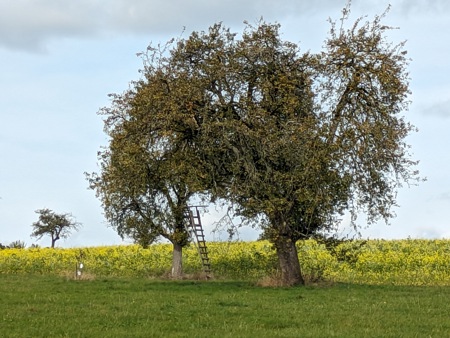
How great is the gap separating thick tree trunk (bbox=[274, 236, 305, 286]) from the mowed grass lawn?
5.44 ft

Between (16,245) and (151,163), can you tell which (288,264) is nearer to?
(151,163)

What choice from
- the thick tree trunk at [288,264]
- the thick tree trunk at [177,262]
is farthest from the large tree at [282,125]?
the thick tree trunk at [177,262]

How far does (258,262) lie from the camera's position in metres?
56.8

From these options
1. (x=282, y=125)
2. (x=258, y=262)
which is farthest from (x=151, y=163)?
(x=258, y=262)

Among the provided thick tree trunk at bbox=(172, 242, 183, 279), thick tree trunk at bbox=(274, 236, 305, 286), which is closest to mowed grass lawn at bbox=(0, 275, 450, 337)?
thick tree trunk at bbox=(274, 236, 305, 286)

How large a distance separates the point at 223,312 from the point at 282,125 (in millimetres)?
14115

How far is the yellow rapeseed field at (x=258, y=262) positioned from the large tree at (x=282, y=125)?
632 cm

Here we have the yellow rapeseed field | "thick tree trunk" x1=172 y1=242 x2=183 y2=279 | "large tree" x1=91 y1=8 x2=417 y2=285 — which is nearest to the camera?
"large tree" x1=91 y1=8 x2=417 y2=285

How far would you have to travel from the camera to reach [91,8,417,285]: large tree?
1449 inches

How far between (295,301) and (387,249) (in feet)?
119

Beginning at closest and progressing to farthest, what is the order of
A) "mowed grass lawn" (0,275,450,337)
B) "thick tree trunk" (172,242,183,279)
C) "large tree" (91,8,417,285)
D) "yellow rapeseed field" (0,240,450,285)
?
"mowed grass lawn" (0,275,450,337)
"large tree" (91,8,417,285)
"yellow rapeseed field" (0,240,450,285)
"thick tree trunk" (172,242,183,279)

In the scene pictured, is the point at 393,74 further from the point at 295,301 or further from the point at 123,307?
the point at 123,307

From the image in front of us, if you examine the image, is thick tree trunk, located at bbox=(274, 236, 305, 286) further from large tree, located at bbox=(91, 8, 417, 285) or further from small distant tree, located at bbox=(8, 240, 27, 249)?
small distant tree, located at bbox=(8, 240, 27, 249)

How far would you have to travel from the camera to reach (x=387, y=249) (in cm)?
6456
